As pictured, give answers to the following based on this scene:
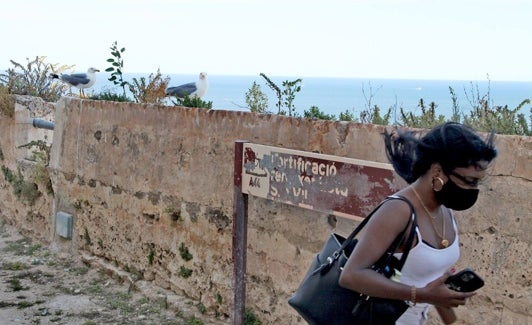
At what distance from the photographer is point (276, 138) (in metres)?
5.86

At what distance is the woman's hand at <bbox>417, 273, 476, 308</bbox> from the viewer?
A: 2834 mm

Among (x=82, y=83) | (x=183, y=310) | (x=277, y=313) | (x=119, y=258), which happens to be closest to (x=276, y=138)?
(x=277, y=313)

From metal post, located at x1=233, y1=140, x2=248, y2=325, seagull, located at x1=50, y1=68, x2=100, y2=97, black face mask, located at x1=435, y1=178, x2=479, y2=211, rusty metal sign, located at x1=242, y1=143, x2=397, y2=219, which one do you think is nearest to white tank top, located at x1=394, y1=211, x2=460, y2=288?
black face mask, located at x1=435, y1=178, x2=479, y2=211

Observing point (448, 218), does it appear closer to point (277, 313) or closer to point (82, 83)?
point (277, 313)

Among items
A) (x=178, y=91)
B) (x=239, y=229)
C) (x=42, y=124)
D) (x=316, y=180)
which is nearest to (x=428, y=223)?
(x=316, y=180)

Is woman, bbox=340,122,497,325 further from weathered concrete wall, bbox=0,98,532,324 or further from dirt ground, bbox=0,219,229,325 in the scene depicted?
dirt ground, bbox=0,219,229,325

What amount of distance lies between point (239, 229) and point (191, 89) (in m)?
3.25

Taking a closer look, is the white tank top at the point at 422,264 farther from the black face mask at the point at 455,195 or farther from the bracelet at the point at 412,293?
the black face mask at the point at 455,195

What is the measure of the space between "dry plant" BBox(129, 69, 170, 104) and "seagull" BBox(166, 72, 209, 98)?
13cm

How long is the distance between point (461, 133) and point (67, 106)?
621 cm

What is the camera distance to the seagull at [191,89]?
8.16 meters

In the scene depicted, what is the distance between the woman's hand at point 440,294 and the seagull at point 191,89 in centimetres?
496

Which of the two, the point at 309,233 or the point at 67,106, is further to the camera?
the point at 67,106

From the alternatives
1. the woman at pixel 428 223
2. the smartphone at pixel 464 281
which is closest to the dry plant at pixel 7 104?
the woman at pixel 428 223
